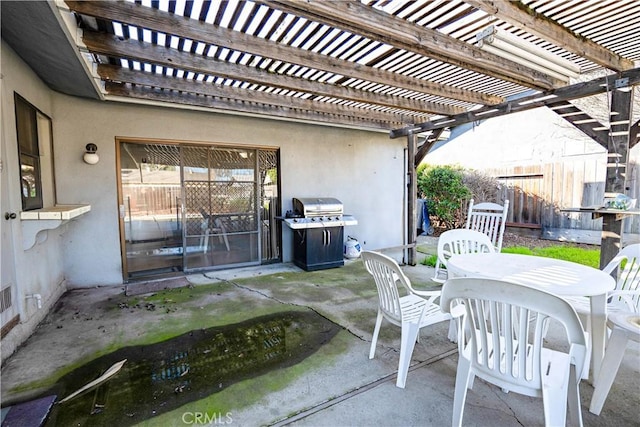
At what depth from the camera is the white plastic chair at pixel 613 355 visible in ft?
5.90

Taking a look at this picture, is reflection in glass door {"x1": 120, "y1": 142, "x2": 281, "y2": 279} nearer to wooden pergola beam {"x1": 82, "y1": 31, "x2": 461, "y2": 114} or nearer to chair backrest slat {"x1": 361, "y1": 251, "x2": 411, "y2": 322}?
wooden pergola beam {"x1": 82, "y1": 31, "x2": 461, "y2": 114}

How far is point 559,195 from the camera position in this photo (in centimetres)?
721

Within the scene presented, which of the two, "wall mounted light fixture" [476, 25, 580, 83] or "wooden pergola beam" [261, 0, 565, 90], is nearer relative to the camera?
"wooden pergola beam" [261, 0, 565, 90]

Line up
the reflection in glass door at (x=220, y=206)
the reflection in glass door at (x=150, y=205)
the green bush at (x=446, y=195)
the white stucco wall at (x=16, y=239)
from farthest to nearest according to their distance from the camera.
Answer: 1. the green bush at (x=446, y=195)
2. the reflection in glass door at (x=220, y=206)
3. the reflection in glass door at (x=150, y=205)
4. the white stucco wall at (x=16, y=239)

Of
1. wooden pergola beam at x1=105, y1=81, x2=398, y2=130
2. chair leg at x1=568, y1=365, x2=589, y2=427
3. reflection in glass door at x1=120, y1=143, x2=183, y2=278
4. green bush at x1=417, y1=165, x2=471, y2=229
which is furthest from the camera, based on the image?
green bush at x1=417, y1=165, x2=471, y2=229

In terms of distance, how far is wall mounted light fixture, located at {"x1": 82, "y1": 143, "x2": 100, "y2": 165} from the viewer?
412 centimetres

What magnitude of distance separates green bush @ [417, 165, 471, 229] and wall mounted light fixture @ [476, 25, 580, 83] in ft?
16.2

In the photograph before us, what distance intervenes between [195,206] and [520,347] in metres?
4.75

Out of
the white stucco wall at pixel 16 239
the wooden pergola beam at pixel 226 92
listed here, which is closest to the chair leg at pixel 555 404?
the white stucco wall at pixel 16 239

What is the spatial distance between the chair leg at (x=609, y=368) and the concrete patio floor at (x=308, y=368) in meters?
0.08

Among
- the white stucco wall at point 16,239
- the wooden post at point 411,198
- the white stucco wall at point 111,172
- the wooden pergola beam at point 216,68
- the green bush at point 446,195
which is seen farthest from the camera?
the green bush at point 446,195

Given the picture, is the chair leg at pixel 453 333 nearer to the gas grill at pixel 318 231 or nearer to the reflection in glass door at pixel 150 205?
the gas grill at pixel 318 231

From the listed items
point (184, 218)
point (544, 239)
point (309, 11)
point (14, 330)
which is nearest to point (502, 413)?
point (309, 11)

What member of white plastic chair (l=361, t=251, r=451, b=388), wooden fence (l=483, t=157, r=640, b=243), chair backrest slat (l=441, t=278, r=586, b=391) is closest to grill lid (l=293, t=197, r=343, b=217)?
white plastic chair (l=361, t=251, r=451, b=388)
